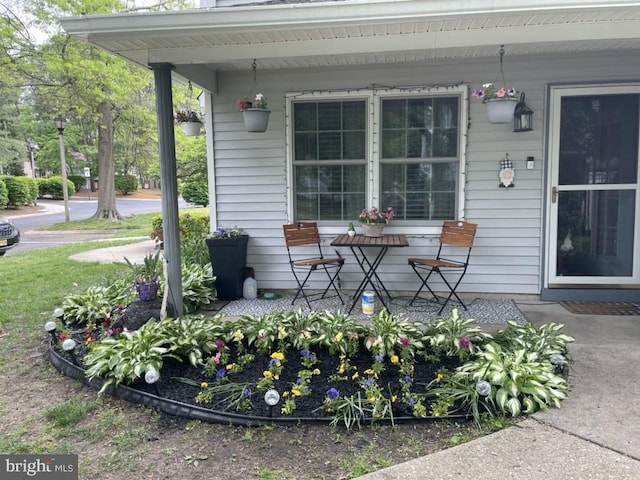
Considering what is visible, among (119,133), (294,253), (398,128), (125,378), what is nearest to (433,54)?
(398,128)

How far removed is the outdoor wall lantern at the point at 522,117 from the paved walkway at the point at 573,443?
224 cm

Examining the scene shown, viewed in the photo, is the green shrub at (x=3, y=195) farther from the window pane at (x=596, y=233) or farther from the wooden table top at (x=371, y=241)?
the window pane at (x=596, y=233)

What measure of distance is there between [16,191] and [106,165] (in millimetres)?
8577

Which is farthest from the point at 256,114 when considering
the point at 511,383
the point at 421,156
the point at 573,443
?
the point at 573,443

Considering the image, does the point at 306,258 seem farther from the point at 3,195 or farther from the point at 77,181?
the point at 77,181

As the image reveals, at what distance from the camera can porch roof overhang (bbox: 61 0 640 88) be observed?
2.86 metres

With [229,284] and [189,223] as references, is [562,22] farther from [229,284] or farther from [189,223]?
[189,223]

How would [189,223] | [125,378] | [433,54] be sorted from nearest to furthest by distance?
[125,378]
[433,54]
[189,223]

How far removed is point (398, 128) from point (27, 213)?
62.3 feet

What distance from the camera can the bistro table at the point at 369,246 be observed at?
4285 millimetres

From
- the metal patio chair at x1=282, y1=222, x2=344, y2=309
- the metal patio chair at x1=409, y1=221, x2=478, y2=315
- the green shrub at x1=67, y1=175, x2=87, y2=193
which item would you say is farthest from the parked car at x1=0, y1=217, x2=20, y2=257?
the green shrub at x1=67, y1=175, x2=87, y2=193

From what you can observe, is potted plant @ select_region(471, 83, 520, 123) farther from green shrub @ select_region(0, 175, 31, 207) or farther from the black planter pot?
green shrub @ select_region(0, 175, 31, 207)

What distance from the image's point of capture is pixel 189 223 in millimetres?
7219

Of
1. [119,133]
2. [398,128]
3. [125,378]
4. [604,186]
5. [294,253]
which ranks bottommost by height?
[125,378]
